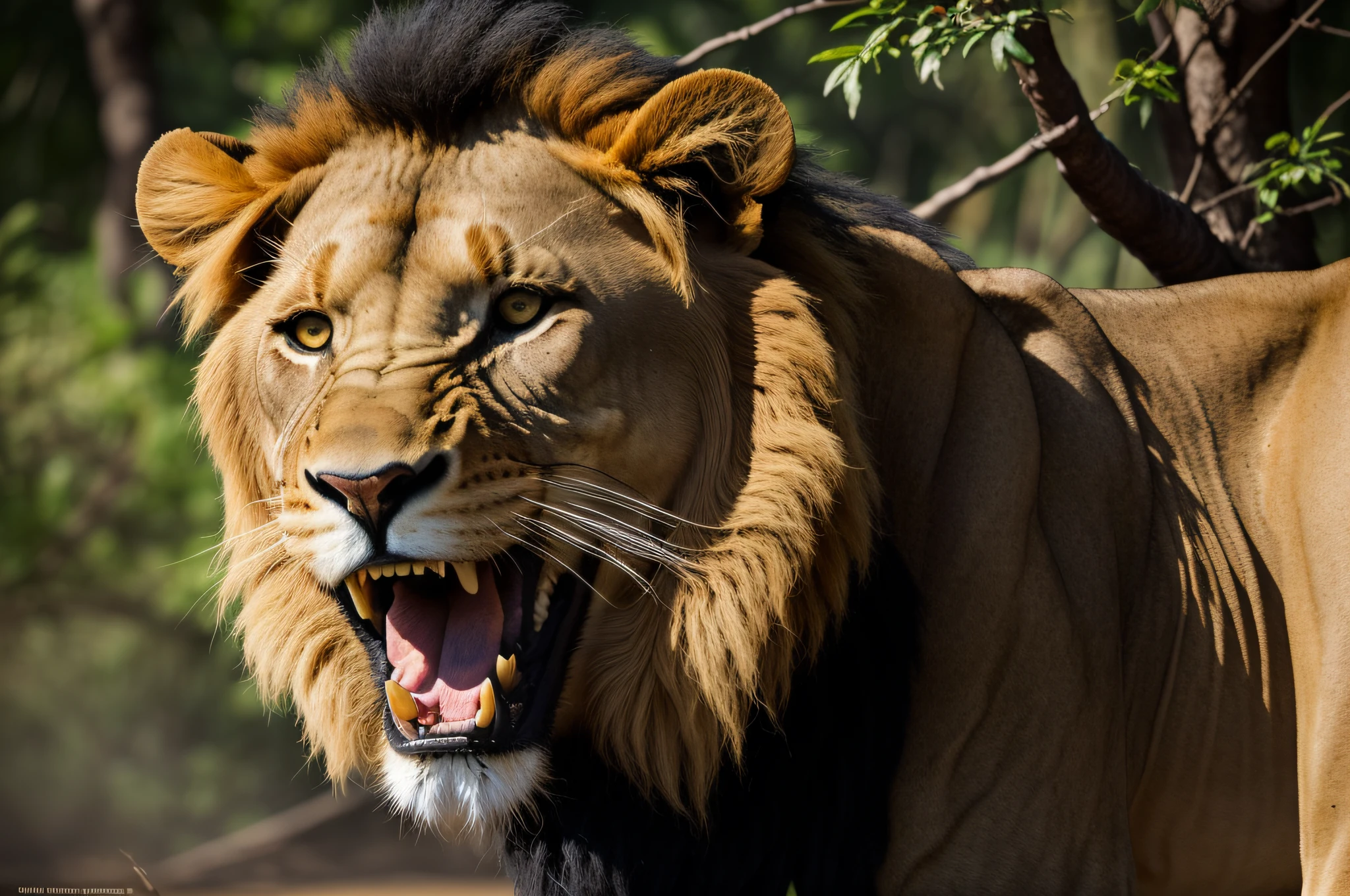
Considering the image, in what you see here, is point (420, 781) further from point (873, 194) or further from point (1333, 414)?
point (1333, 414)

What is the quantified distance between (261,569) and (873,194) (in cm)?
156

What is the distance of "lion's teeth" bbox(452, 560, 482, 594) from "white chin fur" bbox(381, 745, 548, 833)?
29 centimetres

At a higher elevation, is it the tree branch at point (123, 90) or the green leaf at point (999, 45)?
the tree branch at point (123, 90)

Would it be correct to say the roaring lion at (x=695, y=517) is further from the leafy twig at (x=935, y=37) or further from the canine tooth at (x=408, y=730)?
the leafy twig at (x=935, y=37)

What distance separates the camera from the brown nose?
2086 millimetres

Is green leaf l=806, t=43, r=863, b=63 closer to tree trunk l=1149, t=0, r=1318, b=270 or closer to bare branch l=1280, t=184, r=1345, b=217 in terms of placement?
tree trunk l=1149, t=0, r=1318, b=270

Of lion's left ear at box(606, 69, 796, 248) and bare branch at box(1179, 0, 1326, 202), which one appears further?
bare branch at box(1179, 0, 1326, 202)

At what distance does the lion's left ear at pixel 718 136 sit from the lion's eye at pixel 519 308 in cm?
32

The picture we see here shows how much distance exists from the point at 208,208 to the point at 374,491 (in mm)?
926

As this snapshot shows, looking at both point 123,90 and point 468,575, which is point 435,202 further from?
point 123,90

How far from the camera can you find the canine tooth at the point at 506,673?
2.29 metres

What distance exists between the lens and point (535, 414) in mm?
2285

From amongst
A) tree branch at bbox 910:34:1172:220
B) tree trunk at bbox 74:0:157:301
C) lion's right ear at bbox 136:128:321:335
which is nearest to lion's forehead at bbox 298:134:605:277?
lion's right ear at bbox 136:128:321:335

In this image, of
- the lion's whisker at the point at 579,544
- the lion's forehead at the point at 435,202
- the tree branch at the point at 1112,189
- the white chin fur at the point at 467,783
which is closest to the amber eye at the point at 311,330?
the lion's forehead at the point at 435,202
